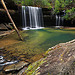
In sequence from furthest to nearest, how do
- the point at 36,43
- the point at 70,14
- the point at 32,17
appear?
the point at 32,17 < the point at 70,14 < the point at 36,43

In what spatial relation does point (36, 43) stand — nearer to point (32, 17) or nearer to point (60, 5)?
point (32, 17)

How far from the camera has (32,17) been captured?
607 inches

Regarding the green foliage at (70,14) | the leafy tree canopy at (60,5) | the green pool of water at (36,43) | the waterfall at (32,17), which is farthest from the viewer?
the leafy tree canopy at (60,5)

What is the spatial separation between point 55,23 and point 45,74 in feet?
56.8

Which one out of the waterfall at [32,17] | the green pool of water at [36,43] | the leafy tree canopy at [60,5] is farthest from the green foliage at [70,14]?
the green pool of water at [36,43]

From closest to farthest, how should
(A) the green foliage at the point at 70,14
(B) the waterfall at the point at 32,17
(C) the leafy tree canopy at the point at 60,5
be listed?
1. (B) the waterfall at the point at 32,17
2. (A) the green foliage at the point at 70,14
3. (C) the leafy tree canopy at the point at 60,5

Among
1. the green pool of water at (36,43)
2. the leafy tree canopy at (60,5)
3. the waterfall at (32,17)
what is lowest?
the green pool of water at (36,43)

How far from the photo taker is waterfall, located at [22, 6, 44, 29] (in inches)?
571

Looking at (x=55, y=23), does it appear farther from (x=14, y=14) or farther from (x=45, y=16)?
(x=14, y=14)

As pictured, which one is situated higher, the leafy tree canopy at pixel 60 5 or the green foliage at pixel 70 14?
the leafy tree canopy at pixel 60 5

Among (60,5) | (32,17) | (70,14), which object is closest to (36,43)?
(32,17)

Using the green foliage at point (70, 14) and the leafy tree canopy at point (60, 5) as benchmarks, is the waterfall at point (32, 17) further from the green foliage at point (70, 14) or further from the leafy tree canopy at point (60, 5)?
the green foliage at point (70, 14)

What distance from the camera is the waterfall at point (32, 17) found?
1450 cm

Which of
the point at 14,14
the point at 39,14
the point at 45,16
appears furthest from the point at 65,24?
the point at 14,14
